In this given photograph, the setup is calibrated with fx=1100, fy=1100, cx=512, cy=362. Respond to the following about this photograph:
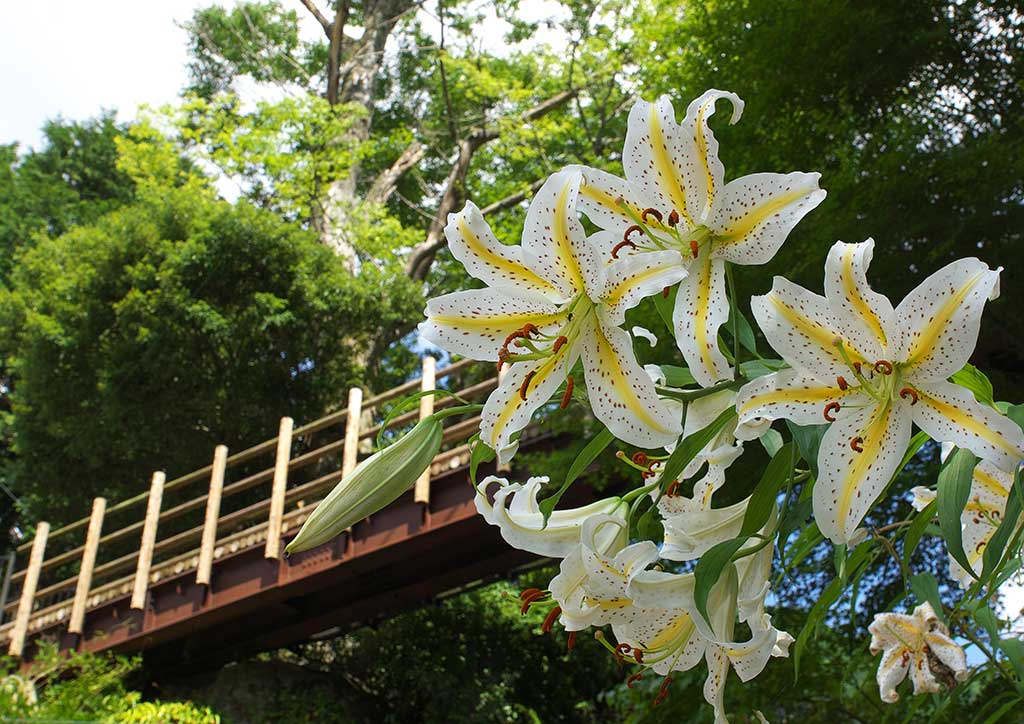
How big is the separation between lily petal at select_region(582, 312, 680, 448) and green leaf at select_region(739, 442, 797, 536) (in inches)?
2.0

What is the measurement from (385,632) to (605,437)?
666 cm

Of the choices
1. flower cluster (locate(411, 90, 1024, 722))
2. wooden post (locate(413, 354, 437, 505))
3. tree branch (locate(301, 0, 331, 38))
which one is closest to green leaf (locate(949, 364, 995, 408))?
flower cluster (locate(411, 90, 1024, 722))

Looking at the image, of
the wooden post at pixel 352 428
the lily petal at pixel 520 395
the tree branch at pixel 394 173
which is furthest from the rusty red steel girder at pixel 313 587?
the lily petal at pixel 520 395

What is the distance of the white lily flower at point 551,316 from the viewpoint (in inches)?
22.2

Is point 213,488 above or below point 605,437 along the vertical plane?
above

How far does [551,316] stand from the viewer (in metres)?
0.61

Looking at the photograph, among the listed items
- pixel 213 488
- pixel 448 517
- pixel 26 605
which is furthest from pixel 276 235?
pixel 448 517

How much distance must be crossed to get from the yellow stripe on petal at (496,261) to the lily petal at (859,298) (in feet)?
0.51

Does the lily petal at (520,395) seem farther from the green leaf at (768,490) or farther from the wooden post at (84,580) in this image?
the wooden post at (84,580)

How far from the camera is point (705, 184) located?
0.58 meters

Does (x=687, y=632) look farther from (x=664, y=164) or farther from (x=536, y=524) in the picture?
(x=664, y=164)

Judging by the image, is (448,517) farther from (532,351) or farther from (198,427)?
(532,351)

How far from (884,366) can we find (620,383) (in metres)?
0.13

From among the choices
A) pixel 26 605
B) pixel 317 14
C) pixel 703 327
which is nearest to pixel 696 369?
pixel 703 327
